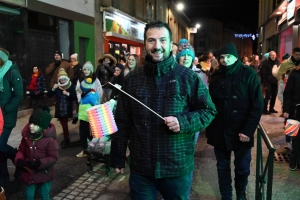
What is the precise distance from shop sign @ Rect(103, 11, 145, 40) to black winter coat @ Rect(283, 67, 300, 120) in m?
11.5

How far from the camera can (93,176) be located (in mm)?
5066

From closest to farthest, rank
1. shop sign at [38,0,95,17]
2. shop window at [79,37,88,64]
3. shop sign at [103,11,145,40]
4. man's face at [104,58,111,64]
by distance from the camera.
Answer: man's face at [104,58,111,64] < shop sign at [38,0,95,17] < shop window at [79,37,88,64] < shop sign at [103,11,145,40]

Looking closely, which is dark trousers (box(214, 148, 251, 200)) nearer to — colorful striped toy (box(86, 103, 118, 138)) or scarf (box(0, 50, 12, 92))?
colorful striped toy (box(86, 103, 118, 138))

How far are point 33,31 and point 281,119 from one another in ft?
25.7

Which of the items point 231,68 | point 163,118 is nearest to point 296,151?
point 231,68

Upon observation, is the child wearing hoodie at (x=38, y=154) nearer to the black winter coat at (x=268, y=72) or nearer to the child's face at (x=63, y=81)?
the child's face at (x=63, y=81)

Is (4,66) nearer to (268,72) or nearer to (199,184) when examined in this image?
(199,184)

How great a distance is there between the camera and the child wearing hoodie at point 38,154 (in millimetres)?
3564

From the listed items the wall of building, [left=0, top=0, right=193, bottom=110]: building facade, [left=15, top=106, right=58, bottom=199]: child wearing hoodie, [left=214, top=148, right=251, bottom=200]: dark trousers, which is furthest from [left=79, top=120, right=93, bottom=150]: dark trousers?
the wall of building

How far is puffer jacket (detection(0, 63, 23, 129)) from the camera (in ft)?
14.8

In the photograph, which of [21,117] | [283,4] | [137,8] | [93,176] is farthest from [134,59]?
[137,8]

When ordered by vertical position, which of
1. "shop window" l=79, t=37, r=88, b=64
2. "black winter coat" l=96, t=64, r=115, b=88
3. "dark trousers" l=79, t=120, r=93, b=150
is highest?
"shop window" l=79, t=37, r=88, b=64

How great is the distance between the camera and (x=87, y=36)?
1403 centimetres

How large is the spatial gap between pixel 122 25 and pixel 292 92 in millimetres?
14093
